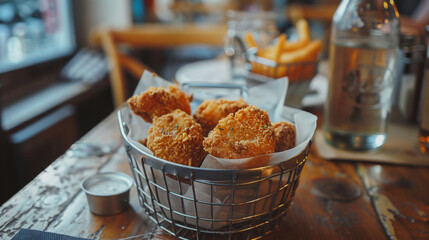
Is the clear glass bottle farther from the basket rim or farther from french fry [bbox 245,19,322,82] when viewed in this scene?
the basket rim

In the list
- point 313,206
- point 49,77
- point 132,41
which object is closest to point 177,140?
point 313,206

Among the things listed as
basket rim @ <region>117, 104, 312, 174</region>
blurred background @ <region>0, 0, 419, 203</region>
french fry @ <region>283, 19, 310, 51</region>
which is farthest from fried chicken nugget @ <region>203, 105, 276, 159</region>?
blurred background @ <region>0, 0, 419, 203</region>

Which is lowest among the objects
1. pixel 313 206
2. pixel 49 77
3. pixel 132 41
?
pixel 49 77

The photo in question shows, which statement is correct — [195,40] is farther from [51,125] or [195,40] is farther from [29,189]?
[29,189]

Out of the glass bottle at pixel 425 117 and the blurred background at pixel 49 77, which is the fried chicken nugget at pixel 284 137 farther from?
the blurred background at pixel 49 77

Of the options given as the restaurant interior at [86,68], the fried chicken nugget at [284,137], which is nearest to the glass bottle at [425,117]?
the restaurant interior at [86,68]

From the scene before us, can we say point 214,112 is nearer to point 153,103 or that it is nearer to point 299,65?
point 153,103
